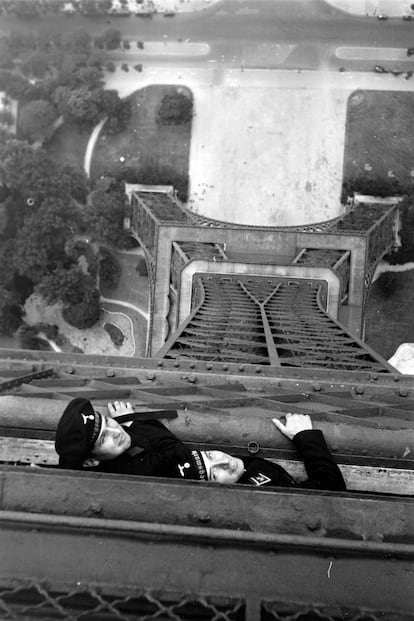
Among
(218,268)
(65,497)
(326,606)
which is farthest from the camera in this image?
A: (218,268)

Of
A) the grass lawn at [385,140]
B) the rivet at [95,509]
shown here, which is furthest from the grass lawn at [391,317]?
the rivet at [95,509]

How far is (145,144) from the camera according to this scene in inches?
2297

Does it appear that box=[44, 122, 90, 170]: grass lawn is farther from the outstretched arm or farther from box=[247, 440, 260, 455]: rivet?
box=[247, 440, 260, 455]: rivet

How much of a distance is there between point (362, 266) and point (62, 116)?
3835cm

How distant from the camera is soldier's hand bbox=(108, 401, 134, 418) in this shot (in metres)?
14.3

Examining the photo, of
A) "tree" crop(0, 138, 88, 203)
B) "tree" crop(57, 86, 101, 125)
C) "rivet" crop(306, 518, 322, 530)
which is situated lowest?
"tree" crop(0, 138, 88, 203)

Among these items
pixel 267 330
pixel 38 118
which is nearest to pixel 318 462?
pixel 267 330

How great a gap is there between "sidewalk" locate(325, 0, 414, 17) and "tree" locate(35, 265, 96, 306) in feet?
139

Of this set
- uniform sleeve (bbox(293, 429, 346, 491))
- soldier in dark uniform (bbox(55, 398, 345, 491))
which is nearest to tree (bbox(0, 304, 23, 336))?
soldier in dark uniform (bbox(55, 398, 345, 491))

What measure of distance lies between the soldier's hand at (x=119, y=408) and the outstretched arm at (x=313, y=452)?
4.20 meters

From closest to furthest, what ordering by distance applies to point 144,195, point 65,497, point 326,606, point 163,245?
point 326,606 < point 65,497 < point 163,245 < point 144,195

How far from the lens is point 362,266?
4619cm

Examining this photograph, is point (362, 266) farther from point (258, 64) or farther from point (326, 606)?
point (326, 606)

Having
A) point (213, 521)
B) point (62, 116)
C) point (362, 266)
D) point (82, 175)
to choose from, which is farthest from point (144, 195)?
point (213, 521)
